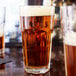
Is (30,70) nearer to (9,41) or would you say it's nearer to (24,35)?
(24,35)

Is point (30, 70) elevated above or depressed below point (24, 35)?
below

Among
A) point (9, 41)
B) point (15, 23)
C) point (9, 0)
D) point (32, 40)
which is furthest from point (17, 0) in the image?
point (32, 40)

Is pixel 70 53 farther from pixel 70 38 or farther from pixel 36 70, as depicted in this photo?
pixel 36 70

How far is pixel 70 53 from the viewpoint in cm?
71

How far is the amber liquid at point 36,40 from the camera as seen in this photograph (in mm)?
851

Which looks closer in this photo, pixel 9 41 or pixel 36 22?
pixel 36 22

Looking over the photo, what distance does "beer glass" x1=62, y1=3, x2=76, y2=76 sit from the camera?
678 millimetres

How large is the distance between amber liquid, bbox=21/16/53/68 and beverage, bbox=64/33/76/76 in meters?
0.17

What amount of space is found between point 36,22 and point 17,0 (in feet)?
6.56

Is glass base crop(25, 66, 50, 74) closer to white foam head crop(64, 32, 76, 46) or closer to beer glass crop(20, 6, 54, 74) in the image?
beer glass crop(20, 6, 54, 74)

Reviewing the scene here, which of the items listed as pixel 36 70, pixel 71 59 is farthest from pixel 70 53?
pixel 36 70

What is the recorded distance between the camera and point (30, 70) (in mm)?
845

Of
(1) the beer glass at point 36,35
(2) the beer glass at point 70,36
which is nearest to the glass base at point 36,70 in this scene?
(1) the beer glass at point 36,35

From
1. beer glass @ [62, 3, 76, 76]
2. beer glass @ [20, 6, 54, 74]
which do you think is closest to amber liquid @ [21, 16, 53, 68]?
beer glass @ [20, 6, 54, 74]
